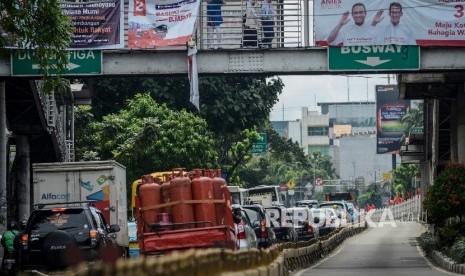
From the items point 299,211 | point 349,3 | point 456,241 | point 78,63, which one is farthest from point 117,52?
point 299,211

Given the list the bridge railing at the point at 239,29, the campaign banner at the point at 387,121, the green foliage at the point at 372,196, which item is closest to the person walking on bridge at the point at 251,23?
the bridge railing at the point at 239,29

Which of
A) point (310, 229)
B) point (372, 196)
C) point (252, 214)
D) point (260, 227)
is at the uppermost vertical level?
point (252, 214)

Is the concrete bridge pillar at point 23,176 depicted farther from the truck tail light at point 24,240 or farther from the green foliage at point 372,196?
the green foliage at point 372,196

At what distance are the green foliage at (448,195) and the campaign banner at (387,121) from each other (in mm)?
75950

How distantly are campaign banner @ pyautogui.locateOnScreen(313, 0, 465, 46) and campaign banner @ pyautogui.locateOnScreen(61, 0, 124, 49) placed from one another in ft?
17.5

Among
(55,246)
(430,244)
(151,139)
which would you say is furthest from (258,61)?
(151,139)

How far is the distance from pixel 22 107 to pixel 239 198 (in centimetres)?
1807

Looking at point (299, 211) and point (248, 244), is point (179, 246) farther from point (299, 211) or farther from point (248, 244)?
point (299, 211)

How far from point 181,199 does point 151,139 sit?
96.9ft

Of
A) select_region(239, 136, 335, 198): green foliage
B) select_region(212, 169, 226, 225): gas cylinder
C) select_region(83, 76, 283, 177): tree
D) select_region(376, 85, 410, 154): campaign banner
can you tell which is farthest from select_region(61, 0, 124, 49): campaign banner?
select_region(376, 85, 410, 154): campaign banner

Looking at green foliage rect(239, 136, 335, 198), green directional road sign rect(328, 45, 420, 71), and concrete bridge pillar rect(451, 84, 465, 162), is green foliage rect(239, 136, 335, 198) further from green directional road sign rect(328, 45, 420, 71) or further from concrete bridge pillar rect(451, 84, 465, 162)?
green directional road sign rect(328, 45, 420, 71)

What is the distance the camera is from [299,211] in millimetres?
48875

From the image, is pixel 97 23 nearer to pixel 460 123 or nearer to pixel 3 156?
pixel 3 156

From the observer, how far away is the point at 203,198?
2350 centimetres
